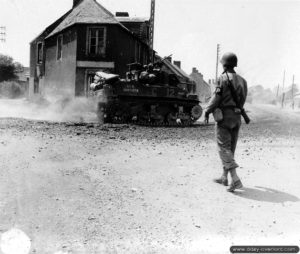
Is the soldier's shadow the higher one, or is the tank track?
the tank track

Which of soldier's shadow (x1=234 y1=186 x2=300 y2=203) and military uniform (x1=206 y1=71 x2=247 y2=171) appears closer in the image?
soldier's shadow (x1=234 y1=186 x2=300 y2=203)

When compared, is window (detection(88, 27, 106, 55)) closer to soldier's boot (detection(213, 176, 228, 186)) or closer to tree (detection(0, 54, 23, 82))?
soldier's boot (detection(213, 176, 228, 186))

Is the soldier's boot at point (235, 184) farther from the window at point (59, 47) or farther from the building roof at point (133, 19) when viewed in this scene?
the building roof at point (133, 19)

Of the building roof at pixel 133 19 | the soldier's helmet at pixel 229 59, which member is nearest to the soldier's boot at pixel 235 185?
the soldier's helmet at pixel 229 59

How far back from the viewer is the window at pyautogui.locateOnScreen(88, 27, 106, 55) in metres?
25.5

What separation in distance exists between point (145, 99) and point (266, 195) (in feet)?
40.1

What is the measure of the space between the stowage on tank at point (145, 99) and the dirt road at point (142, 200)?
8.37 metres

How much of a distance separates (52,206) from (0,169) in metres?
2.03

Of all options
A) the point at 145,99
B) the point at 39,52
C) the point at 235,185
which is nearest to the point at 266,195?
the point at 235,185

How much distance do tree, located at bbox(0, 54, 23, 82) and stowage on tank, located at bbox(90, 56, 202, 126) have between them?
46112 millimetres

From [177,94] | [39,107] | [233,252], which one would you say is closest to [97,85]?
[177,94]

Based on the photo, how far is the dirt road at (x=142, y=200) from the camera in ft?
13.6

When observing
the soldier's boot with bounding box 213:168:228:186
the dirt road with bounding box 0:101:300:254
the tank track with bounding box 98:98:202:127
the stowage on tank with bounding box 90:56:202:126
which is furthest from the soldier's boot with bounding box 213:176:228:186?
the stowage on tank with bounding box 90:56:202:126

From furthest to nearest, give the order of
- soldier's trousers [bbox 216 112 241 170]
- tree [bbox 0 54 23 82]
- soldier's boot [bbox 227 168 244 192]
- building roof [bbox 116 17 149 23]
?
tree [bbox 0 54 23 82] < building roof [bbox 116 17 149 23] < soldier's trousers [bbox 216 112 241 170] < soldier's boot [bbox 227 168 244 192]
